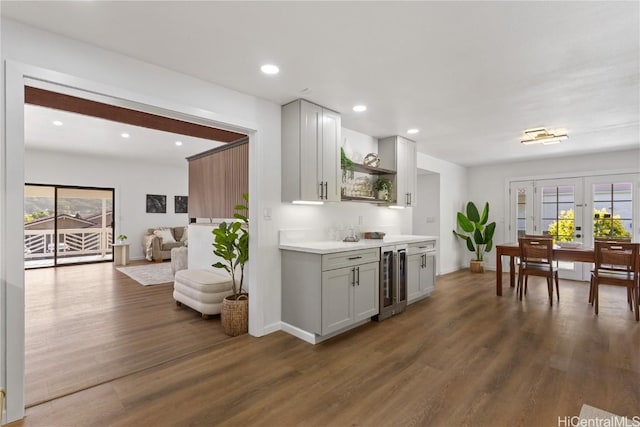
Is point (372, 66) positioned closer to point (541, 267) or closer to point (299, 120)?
point (299, 120)

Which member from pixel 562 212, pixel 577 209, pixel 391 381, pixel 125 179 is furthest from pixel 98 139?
pixel 577 209

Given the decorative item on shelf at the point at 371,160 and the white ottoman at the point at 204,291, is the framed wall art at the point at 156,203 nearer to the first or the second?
the white ottoman at the point at 204,291

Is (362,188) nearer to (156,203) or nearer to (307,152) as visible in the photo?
(307,152)

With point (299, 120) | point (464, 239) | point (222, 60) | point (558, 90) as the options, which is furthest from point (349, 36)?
point (464, 239)

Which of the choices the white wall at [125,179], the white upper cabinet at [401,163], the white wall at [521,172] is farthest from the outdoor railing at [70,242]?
the white wall at [521,172]

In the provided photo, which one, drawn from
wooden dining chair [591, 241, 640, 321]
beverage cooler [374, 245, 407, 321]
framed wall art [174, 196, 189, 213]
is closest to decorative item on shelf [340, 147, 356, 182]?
beverage cooler [374, 245, 407, 321]

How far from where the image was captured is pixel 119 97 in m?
2.39

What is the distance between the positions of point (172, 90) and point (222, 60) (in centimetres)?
54

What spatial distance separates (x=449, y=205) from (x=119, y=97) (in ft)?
21.5

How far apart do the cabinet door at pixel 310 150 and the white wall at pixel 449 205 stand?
10.7 ft

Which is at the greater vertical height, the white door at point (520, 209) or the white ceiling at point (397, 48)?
the white ceiling at point (397, 48)

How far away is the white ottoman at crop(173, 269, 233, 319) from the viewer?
3.83 m

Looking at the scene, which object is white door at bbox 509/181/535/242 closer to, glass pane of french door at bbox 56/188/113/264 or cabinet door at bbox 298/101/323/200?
cabinet door at bbox 298/101/323/200

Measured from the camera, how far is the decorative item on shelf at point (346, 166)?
4024 mm
